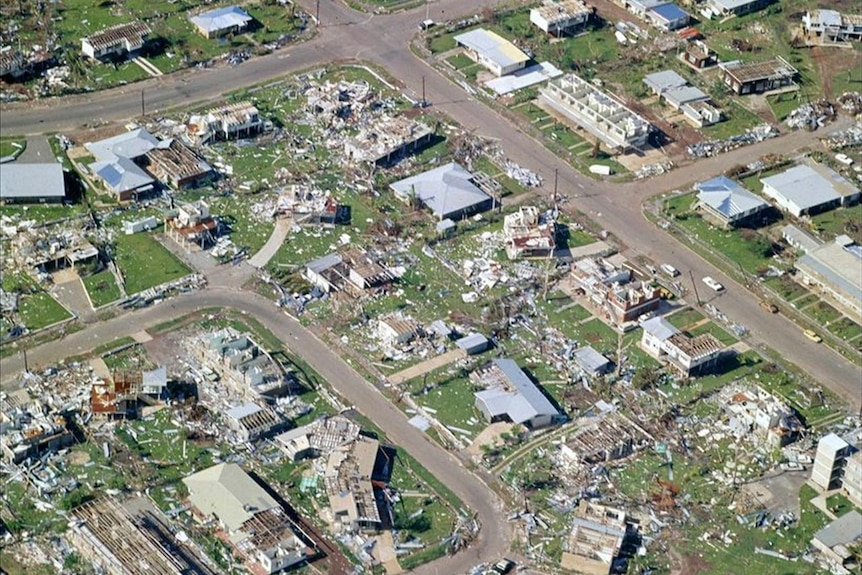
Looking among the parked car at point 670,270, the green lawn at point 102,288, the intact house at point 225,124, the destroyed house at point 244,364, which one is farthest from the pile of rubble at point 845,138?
the green lawn at point 102,288

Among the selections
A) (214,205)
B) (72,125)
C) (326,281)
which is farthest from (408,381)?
(72,125)

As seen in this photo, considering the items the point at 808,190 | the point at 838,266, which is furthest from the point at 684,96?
the point at 838,266

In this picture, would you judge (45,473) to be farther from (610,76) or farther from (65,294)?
(610,76)

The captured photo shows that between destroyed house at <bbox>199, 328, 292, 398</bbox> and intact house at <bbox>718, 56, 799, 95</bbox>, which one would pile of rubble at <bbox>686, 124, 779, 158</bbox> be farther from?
destroyed house at <bbox>199, 328, 292, 398</bbox>

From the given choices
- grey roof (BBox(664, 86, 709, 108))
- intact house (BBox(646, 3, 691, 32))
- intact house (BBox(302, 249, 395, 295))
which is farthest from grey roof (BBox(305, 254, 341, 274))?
intact house (BBox(646, 3, 691, 32))

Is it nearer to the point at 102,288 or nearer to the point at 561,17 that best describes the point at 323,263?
the point at 102,288

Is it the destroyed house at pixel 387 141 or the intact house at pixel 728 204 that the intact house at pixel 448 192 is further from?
the intact house at pixel 728 204
